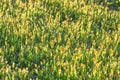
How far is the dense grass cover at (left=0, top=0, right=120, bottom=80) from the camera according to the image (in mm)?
6137

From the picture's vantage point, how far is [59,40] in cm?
704

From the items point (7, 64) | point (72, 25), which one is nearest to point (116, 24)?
point (72, 25)

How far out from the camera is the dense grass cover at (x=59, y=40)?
6.14 m

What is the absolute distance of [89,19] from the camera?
26.8 ft

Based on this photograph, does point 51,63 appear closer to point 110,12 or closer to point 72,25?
point 72,25

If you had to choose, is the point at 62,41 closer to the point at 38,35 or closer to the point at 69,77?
the point at 38,35

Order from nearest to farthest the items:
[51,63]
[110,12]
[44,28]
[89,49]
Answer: [51,63], [89,49], [44,28], [110,12]

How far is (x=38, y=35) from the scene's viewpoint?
735 centimetres

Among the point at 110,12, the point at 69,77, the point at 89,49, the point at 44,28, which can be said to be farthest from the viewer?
the point at 110,12

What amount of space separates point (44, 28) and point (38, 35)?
1.49 feet

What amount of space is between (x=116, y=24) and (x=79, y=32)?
4.26 ft

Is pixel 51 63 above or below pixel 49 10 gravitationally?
below

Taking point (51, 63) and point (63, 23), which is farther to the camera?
point (63, 23)

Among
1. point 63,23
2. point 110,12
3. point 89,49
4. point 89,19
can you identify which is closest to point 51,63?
point 89,49
